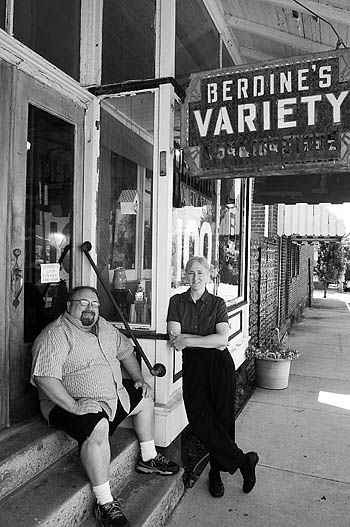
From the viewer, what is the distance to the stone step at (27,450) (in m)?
2.39

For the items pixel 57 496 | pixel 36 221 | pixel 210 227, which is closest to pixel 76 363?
pixel 57 496

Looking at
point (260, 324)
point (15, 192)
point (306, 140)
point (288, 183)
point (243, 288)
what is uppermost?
point (288, 183)

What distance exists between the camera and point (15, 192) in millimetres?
2742

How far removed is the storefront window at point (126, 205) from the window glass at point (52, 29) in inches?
15.8

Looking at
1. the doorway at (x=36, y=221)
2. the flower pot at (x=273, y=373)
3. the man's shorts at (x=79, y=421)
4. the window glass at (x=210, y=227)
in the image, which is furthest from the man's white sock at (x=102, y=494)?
the flower pot at (x=273, y=373)

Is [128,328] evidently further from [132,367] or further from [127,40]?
[127,40]

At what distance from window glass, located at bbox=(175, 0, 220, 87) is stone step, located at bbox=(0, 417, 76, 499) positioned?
8.55 ft

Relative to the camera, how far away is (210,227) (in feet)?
15.3

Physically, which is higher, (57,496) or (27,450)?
(27,450)

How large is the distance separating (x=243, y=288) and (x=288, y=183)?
67.1 inches

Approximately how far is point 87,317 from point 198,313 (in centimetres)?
75

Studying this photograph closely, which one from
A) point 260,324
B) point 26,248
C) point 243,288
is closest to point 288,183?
point 243,288

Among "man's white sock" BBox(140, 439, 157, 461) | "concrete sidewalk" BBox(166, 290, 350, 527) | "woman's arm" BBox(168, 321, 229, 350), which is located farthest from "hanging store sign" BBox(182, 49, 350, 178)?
"concrete sidewalk" BBox(166, 290, 350, 527)

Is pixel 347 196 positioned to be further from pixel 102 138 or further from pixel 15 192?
pixel 15 192
